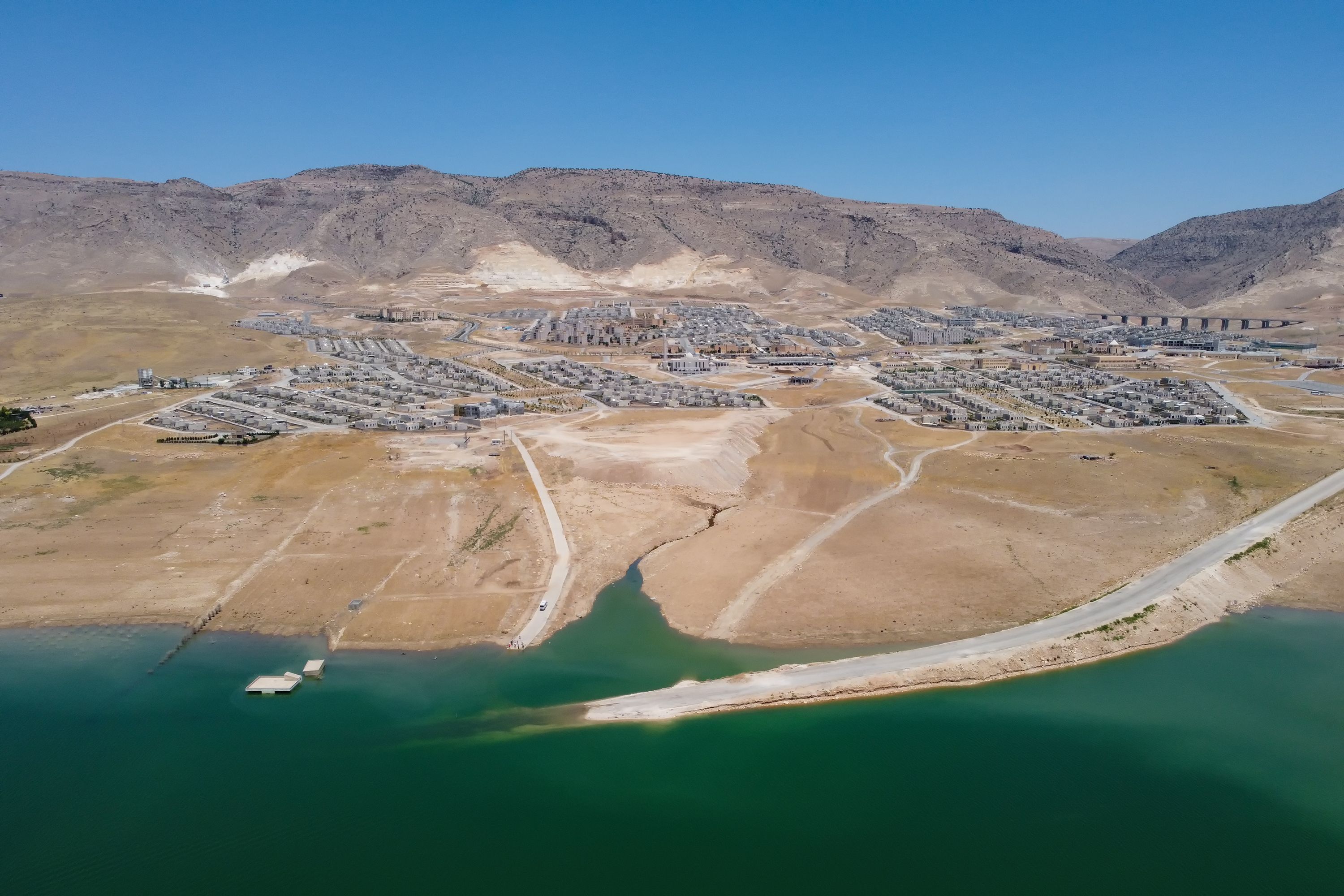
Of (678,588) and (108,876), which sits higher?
(678,588)

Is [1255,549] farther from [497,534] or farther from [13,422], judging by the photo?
[13,422]

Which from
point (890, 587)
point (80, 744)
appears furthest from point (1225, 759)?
point (80, 744)

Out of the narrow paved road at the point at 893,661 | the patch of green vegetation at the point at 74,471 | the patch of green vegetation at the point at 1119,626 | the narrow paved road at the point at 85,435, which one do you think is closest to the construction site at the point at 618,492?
the patch of green vegetation at the point at 74,471

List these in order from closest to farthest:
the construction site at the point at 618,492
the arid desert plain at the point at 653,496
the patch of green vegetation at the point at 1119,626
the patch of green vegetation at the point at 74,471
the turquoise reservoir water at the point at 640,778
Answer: the turquoise reservoir water at the point at 640,778 < the patch of green vegetation at the point at 1119,626 < the arid desert plain at the point at 653,496 < the construction site at the point at 618,492 < the patch of green vegetation at the point at 74,471

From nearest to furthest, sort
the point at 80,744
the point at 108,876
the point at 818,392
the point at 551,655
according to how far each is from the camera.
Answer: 1. the point at 108,876
2. the point at 80,744
3. the point at 551,655
4. the point at 818,392

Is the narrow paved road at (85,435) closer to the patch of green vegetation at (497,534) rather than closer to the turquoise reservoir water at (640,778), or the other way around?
the turquoise reservoir water at (640,778)

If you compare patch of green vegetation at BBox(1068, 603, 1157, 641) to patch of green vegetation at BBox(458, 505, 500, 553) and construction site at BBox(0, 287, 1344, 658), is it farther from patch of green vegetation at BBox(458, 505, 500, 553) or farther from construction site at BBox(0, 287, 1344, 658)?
patch of green vegetation at BBox(458, 505, 500, 553)

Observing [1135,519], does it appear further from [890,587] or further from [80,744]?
[80,744]
